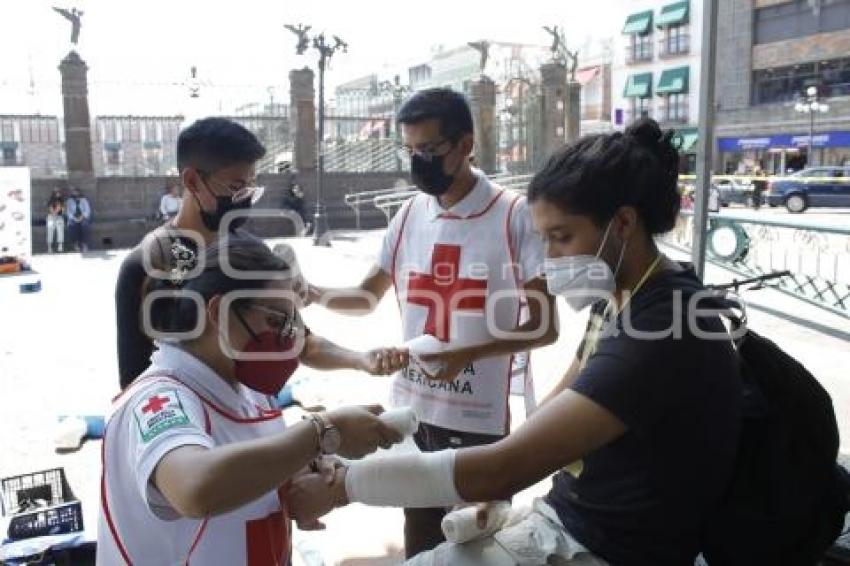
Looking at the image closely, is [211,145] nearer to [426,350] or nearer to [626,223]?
[426,350]

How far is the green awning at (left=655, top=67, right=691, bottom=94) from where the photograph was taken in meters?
41.1

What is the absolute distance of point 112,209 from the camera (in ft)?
59.6

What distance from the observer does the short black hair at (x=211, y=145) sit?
2695 mm

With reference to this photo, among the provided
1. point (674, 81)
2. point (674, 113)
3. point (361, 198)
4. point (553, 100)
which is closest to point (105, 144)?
point (361, 198)

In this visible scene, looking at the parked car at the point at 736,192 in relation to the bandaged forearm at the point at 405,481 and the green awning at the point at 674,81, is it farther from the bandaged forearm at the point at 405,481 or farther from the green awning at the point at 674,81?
the bandaged forearm at the point at 405,481

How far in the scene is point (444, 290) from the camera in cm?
268

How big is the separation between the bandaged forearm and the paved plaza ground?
2068 mm

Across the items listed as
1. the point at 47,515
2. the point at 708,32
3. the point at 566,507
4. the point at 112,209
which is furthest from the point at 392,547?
the point at 112,209

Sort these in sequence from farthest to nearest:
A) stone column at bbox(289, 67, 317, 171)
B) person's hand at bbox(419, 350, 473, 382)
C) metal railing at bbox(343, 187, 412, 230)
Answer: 1. metal railing at bbox(343, 187, 412, 230)
2. stone column at bbox(289, 67, 317, 171)
3. person's hand at bbox(419, 350, 473, 382)

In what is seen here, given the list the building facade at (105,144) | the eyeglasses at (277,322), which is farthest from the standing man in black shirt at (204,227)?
the building facade at (105,144)

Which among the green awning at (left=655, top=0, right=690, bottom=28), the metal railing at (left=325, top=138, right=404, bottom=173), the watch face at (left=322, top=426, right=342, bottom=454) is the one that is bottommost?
the watch face at (left=322, top=426, right=342, bottom=454)

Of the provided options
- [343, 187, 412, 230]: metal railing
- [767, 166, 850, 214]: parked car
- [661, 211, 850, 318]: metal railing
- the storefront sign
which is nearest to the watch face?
[661, 211, 850, 318]: metal railing

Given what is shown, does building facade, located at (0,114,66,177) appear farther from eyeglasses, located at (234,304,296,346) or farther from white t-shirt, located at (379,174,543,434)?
eyeglasses, located at (234,304,296,346)

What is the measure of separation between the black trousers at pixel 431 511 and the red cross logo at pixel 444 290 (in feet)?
1.07
